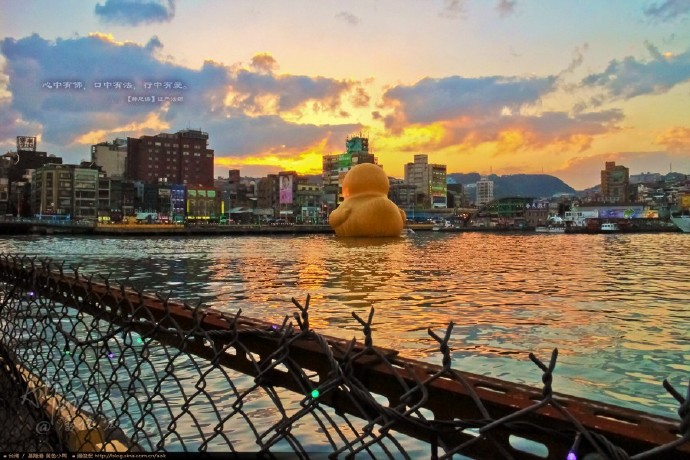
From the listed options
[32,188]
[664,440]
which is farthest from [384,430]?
[32,188]

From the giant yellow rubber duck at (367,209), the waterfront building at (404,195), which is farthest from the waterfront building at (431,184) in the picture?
the giant yellow rubber duck at (367,209)

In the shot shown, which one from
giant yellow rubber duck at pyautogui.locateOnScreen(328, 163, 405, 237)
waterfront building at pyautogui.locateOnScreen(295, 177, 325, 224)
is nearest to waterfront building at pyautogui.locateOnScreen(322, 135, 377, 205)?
waterfront building at pyautogui.locateOnScreen(295, 177, 325, 224)

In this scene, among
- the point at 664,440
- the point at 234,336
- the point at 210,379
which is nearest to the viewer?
the point at 664,440

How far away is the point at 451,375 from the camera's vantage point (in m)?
1.20

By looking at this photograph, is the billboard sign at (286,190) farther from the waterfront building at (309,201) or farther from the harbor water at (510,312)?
the harbor water at (510,312)

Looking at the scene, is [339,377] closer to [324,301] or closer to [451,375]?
[451,375]

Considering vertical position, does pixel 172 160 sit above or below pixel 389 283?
above

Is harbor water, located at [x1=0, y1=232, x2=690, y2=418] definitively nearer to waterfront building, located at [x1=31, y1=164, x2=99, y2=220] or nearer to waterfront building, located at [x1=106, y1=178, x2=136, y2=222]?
waterfront building, located at [x1=31, y1=164, x2=99, y2=220]

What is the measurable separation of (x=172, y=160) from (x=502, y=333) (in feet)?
499

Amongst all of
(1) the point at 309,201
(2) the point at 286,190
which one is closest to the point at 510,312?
(2) the point at 286,190

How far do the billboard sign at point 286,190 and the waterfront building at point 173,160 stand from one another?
27317 mm

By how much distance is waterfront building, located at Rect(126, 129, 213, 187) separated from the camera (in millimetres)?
147500

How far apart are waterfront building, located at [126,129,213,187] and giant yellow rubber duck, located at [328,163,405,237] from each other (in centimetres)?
10348

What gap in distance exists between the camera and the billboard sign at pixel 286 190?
133 m
